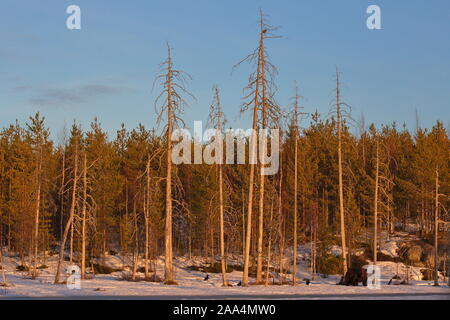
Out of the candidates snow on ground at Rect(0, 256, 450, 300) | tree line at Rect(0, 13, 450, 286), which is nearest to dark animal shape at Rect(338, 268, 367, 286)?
snow on ground at Rect(0, 256, 450, 300)

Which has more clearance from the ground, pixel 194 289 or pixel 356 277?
pixel 194 289

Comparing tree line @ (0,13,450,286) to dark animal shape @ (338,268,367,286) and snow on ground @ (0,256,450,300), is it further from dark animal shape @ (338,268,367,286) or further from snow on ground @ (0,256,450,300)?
dark animal shape @ (338,268,367,286)

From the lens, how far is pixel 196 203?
48.8 metres

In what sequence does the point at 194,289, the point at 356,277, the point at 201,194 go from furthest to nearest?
the point at 201,194
the point at 356,277
the point at 194,289

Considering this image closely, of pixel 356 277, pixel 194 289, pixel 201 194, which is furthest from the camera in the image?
pixel 201 194

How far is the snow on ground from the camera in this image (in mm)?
16422

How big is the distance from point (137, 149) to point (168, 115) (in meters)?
26.1

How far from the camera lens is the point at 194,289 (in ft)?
64.0

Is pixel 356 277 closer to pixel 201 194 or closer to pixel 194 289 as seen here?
pixel 194 289

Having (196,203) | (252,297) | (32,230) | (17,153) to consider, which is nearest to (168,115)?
(252,297)

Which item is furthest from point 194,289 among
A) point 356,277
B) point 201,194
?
point 201,194

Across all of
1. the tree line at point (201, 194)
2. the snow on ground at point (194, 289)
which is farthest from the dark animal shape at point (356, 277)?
the tree line at point (201, 194)

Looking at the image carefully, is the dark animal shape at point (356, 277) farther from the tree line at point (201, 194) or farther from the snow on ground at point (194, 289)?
the tree line at point (201, 194)
